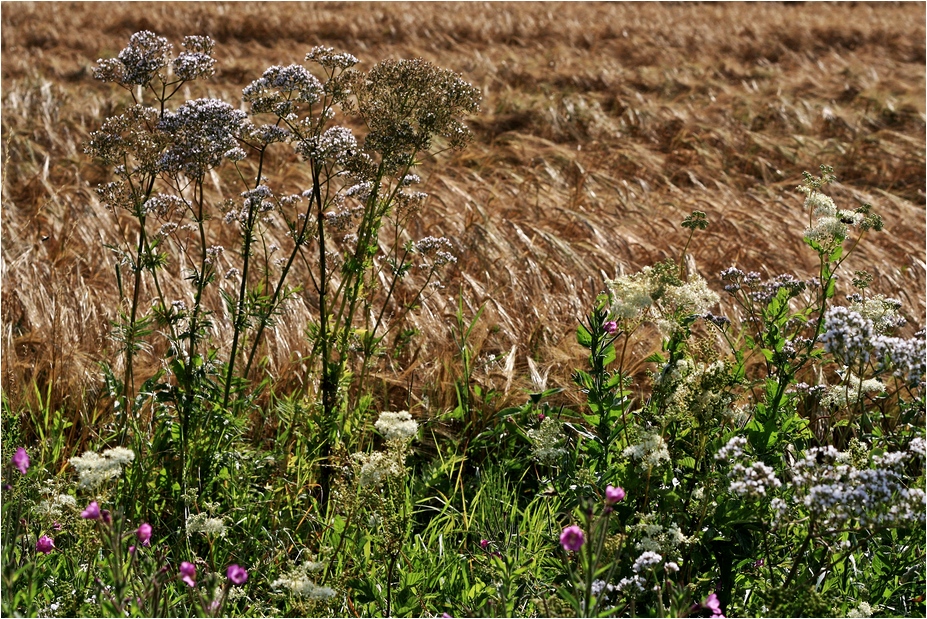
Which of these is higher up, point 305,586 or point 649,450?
point 649,450

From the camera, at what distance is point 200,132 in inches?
114

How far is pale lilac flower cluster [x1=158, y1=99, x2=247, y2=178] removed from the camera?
284cm

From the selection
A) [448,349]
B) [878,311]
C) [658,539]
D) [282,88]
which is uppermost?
[282,88]

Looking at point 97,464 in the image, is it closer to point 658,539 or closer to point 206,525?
point 206,525

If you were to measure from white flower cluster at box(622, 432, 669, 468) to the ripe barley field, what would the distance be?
1.33 metres

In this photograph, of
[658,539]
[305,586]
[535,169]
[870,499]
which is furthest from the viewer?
[535,169]

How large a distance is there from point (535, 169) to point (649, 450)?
508 cm

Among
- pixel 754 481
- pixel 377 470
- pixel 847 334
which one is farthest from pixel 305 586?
pixel 847 334

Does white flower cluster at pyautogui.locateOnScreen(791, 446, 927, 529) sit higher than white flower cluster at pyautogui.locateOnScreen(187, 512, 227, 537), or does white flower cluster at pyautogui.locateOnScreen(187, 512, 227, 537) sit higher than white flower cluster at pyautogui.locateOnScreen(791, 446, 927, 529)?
white flower cluster at pyautogui.locateOnScreen(791, 446, 927, 529)

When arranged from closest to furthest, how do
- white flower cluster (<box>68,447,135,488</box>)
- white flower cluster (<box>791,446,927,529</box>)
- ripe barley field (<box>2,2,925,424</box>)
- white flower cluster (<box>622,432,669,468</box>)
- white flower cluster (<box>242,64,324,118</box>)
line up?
white flower cluster (<box>791,446,927,529</box>) → white flower cluster (<box>68,447,135,488</box>) → white flower cluster (<box>622,432,669,468</box>) → white flower cluster (<box>242,64,324,118</box>) → ripe barley field (<box>2,2,925,424</box>)

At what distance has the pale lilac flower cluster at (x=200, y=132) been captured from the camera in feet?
9.31

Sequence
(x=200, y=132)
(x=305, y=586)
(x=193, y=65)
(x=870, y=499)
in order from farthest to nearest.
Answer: (x=193, y=65) → (x=200, y=132) → (x=305, y=586) → (x=870, y=499)

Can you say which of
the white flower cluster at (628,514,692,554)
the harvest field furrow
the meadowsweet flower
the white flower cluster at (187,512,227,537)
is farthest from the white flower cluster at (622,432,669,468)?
the meadowsweet flower

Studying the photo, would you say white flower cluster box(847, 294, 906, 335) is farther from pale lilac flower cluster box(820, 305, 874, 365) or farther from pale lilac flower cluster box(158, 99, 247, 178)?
pale lilac flower cluster box(158, 99, 247, 178)
